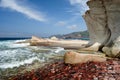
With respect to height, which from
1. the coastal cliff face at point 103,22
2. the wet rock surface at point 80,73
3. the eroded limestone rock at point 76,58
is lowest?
the wet rock surface at point 80,73

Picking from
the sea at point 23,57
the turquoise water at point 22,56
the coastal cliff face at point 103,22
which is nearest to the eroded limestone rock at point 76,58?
the sea at point 23,57

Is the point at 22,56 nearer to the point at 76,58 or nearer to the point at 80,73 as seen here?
the point at 76,58

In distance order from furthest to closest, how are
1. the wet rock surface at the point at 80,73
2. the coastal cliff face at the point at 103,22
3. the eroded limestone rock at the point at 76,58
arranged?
the coastal cliff face at the point at 103,22 < the eroded limestone rock at the point at 76,58 < the wet rock surface at the point at 80,73

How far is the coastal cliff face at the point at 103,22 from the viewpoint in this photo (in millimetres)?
26444

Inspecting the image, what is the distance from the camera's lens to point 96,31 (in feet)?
107

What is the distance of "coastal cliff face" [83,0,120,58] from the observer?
26444 millimetres

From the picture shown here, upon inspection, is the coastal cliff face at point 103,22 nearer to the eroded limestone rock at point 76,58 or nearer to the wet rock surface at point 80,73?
the eroded limestone rock at point 76,58

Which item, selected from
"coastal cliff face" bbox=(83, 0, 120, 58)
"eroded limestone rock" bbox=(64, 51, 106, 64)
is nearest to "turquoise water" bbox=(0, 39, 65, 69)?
"eroded limestone rock" bbox=(64, 51, 106, 64)

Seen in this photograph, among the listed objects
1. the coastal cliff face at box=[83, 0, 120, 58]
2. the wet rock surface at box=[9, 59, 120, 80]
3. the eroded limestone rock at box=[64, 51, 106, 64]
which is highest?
the coastal cliff face at box=[83, 0, 120, 58]

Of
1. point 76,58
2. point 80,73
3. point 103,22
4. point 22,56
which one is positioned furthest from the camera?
point 103,22

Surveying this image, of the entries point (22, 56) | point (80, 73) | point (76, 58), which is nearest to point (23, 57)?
point (22, 56)

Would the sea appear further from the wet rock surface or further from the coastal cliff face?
the coastal cliff face

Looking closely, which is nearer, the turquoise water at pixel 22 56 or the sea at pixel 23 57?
the sea at pixel 23 57

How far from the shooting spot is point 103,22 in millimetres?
30797
